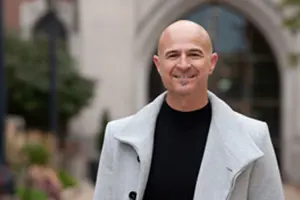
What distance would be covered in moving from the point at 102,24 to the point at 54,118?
4.71m

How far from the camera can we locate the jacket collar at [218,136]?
10.6 feet

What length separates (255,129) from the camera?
11.1 feet

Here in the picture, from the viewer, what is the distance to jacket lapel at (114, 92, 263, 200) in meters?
3.23

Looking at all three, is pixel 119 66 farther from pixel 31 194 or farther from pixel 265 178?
pixel 265 178

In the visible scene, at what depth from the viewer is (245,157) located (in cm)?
322

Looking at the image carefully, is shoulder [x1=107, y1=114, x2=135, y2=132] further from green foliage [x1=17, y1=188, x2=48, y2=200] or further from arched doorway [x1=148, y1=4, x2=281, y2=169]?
arched doorway [x1=148, y1=4, x2=281, y2=169]

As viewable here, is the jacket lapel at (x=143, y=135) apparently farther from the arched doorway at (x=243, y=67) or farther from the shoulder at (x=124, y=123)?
the arched doorway at (x=243, y=67)

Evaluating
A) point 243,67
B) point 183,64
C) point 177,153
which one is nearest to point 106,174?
point 177,153

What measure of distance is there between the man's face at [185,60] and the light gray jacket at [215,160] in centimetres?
16

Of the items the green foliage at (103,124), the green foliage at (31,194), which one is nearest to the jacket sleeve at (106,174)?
the green foliage at (31,194)

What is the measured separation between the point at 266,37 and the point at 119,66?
4033 millimetres

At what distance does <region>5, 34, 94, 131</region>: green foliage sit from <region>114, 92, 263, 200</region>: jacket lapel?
1710 centimetres

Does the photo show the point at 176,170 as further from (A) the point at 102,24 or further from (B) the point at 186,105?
(A) the point at 102,24

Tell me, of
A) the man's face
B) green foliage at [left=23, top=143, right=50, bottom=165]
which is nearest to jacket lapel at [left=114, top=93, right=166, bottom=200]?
the man's face
